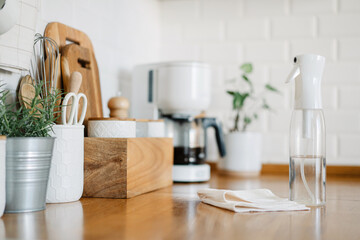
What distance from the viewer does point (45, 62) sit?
101cm

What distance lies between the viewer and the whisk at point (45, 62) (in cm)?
99

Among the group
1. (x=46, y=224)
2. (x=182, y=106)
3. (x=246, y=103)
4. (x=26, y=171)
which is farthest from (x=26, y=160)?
(x=246, y=103)

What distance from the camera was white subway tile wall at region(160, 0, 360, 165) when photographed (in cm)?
172

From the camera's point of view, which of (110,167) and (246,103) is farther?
(246,103)

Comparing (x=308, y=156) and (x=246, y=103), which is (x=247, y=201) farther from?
→ (x=246, y=103)

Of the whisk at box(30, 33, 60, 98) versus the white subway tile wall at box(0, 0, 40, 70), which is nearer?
the white subway tile wall at box(0, 0, 40, 70)

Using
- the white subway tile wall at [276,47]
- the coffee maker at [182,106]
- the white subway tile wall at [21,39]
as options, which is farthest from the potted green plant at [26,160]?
the white subway tile wall at [276,47]

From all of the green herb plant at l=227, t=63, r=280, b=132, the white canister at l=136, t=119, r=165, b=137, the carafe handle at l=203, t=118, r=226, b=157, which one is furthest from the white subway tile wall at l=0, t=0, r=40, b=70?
the green herb plant at l=227, t=63, r=280, b=132

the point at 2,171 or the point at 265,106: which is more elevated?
the point at 265,106

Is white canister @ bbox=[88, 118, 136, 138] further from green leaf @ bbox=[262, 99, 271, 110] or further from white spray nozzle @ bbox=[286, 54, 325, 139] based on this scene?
green leaf @ bbox=[262, 99, 271, 110]

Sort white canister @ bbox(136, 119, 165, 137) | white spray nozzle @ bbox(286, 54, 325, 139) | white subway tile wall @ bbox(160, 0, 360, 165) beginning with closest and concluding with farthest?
white spray nozzle @ bbox(286, 54, 325, 139) < white canister @ bbox(136, 119, 165, 137) < white subway tile wall @ bbox(160, 0, 360, 165)

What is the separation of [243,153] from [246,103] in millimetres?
256

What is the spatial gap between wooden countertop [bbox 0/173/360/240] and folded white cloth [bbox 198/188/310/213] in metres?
0.01

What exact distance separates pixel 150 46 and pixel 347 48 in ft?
2.36
